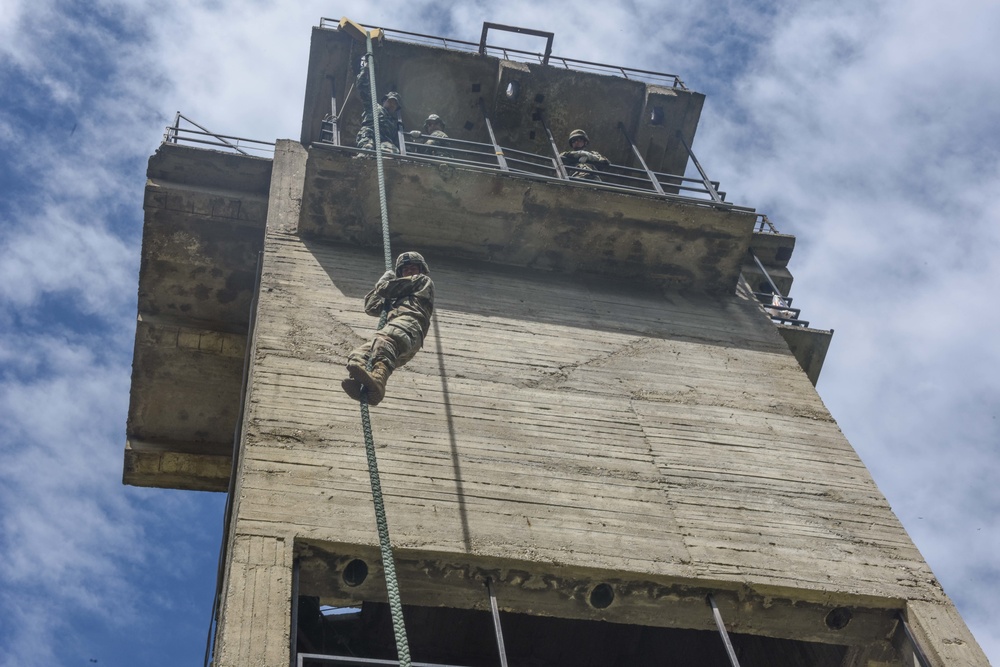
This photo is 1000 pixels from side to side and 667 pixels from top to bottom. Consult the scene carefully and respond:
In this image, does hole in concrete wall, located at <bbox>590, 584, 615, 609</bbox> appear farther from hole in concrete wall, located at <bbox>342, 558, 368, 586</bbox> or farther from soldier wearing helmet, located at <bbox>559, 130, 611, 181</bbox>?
soldier wearing helmet, located at <bbox>559, 130, 611, 181</bbox>

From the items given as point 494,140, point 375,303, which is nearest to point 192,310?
point 494,140

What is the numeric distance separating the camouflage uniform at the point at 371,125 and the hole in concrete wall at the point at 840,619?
717cm

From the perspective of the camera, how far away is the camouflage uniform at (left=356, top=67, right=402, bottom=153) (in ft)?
41.5

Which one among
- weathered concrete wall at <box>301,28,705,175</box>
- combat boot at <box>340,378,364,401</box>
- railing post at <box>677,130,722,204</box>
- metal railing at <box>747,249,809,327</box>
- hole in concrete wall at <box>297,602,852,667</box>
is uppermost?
weathered concrete wall at <box>301,28,705,175</box>

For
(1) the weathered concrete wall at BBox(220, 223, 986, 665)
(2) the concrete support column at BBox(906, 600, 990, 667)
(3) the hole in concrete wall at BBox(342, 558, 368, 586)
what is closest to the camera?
(3) the hole in concrete wall at BBox(342, 558, 368, 586)

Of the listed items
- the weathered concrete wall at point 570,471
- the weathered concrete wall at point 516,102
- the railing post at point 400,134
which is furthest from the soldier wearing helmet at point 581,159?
the weathered concrete wall at point 570,471

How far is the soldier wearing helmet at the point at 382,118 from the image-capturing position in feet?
42.0

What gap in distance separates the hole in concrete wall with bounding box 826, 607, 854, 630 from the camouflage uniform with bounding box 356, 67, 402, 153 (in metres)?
7.17

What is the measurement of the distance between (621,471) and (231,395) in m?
6.77

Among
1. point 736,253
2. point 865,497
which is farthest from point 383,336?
point 736,253

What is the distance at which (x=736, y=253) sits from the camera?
39.2 feet

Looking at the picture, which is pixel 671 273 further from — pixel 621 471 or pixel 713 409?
pixel 621 471

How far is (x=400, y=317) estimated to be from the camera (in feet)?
24.4

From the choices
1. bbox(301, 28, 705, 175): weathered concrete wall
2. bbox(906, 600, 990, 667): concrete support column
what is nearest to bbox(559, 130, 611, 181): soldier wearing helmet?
bbox(301, 28, 705, 175): weathered concrete wall
